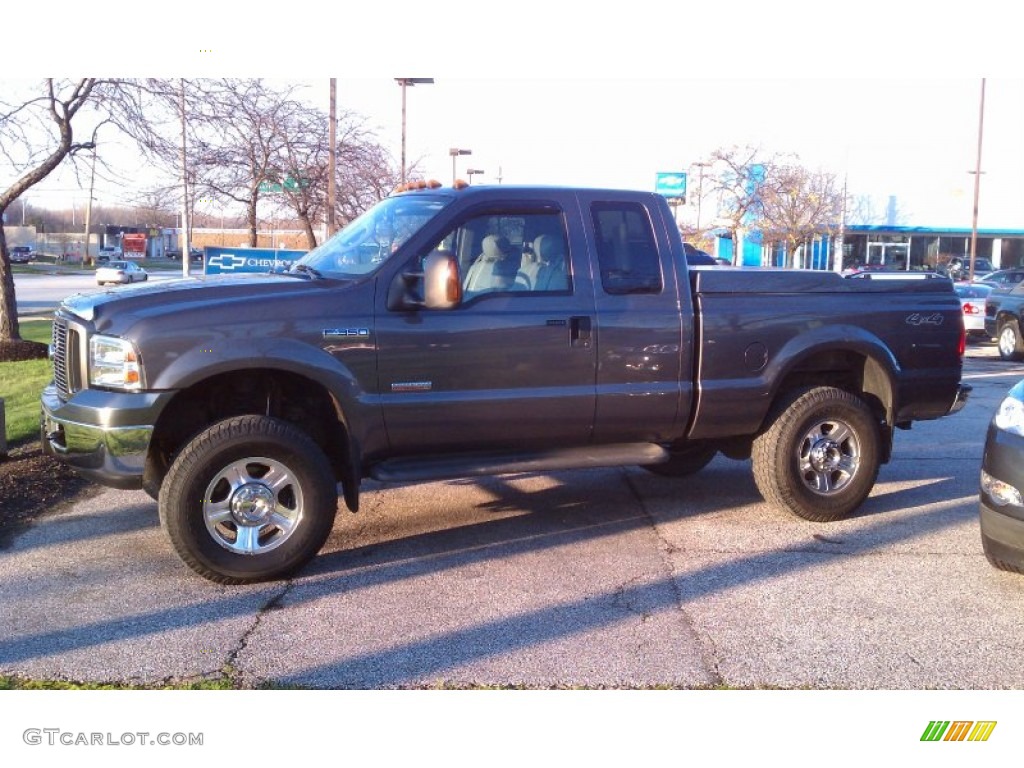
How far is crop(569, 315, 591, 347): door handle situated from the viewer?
604 centimetres

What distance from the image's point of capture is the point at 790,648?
4.61 meters

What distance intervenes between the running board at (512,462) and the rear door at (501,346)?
8cm

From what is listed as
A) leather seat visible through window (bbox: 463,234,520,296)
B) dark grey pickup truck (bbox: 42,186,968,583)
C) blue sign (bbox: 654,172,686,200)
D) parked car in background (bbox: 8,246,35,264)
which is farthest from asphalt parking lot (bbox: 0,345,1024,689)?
parked car in background (bbox: 8,246,35,264)

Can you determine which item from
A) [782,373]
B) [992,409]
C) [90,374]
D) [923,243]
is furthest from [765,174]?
[90,374]

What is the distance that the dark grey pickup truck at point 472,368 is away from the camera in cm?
534

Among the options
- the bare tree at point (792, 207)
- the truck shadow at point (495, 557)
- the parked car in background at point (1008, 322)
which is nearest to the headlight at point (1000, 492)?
the truck shadow at point (495, 557)

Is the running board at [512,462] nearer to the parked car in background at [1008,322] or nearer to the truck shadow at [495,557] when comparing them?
the truck shadow at [495,557]

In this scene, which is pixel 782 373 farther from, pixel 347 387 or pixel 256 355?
pixel 256 355

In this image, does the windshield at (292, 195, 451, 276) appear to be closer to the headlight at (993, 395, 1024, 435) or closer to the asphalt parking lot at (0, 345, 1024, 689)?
the asphalt parking lot at (0, 345, 1024, 689)

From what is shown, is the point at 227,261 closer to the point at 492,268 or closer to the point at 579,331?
the point at 492,268

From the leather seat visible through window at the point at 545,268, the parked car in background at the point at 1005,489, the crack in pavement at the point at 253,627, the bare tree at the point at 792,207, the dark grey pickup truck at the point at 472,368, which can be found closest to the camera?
the crack in pavement at the point at 253,627

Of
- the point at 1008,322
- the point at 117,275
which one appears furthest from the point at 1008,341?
the point at 117,275

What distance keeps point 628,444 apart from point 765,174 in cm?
2904

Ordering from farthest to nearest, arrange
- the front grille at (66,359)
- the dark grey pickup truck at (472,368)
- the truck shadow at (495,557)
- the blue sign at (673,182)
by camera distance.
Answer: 1. the blue sign at (673,182)
2. the front grille at (66,359)
3. the dark grey pickup truck at (472,368)
4. the truck shadow at (495,557)
